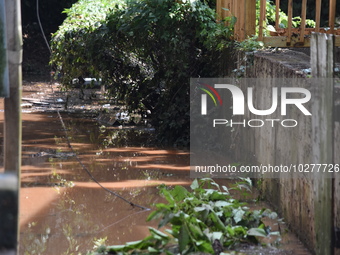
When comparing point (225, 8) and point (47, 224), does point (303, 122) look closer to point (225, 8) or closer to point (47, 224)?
point (47, 224)

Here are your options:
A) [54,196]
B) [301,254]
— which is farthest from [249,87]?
[301,254]

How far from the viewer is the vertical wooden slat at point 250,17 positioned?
8.55 metres

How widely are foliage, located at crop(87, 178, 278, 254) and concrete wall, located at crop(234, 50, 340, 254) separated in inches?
11.6

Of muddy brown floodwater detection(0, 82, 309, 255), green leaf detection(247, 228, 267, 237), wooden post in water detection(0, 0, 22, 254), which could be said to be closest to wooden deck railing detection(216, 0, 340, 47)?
muddy brown floodwater detection(0, 82, 309, 255)

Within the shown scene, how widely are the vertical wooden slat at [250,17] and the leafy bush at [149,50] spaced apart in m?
0.49

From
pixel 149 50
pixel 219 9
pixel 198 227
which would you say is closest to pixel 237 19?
pixel 219 9

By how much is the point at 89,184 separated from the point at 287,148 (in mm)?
2597

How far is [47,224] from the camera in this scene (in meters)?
5.93

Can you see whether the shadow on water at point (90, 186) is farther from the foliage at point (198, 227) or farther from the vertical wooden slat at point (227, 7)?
the vertical wooden slat at point (227, 7)

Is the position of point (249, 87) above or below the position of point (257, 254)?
above

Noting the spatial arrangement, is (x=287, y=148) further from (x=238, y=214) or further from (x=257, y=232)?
(x=257, y=232)

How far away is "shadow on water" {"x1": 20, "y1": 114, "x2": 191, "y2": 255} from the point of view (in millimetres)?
5629

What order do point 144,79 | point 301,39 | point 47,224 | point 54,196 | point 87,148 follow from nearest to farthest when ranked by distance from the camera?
point 47,224
point 54,196
point 301,39
point 87,148
point 144,79

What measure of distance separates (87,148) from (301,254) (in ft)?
18.2
